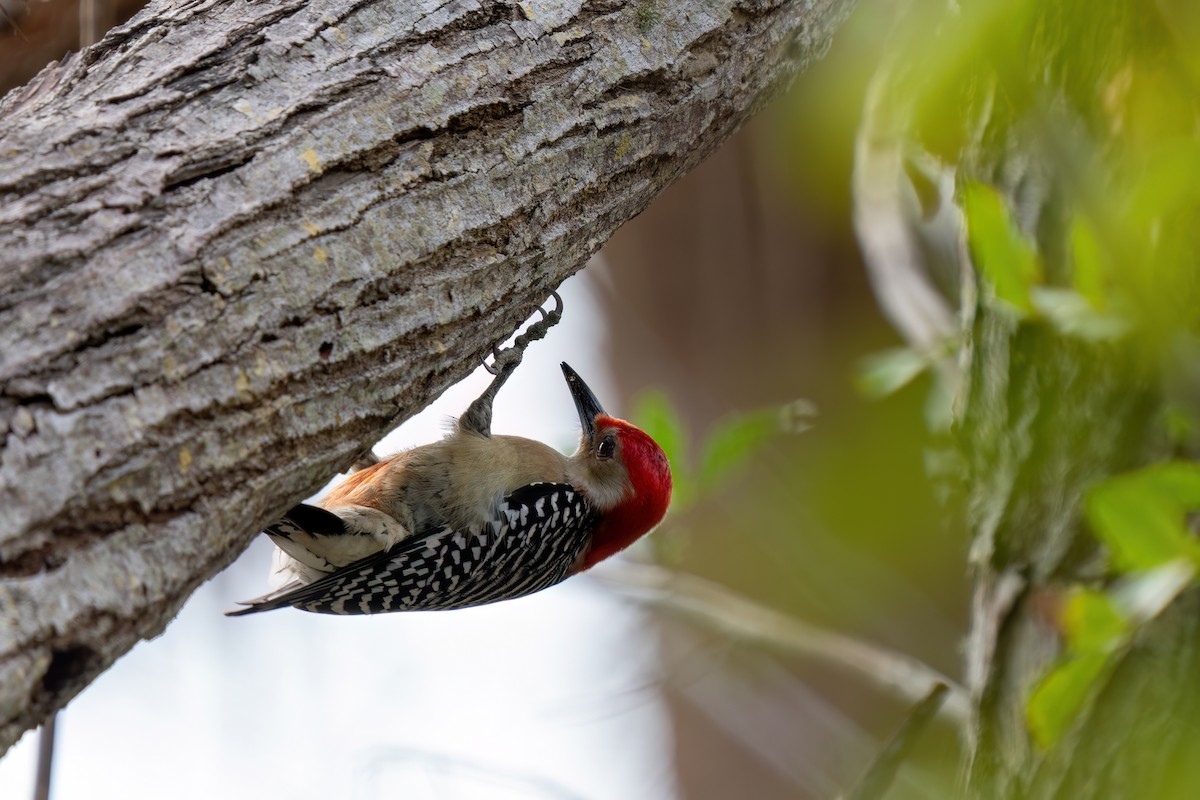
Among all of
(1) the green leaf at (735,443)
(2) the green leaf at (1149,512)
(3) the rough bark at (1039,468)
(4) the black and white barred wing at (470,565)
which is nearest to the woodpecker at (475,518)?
(4) the black and white barred wing at (470,565)

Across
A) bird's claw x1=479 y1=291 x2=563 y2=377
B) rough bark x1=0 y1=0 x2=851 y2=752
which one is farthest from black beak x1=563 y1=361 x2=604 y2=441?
rough bark x1=0 y1=0 x2=851 y2=752

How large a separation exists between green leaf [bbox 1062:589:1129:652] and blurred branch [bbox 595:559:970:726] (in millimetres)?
1439

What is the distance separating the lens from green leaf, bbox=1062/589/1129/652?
2.00 meters

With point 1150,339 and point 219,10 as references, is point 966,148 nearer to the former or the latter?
point 1150,339

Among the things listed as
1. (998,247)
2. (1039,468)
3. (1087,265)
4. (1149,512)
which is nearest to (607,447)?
(1039,468)

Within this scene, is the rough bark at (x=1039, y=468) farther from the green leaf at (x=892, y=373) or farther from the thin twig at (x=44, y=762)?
the thin twig at (x=44, y=762)

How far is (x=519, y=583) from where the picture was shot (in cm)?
371

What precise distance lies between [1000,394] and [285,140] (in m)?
2.12

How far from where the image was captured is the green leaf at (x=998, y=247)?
7.89ft

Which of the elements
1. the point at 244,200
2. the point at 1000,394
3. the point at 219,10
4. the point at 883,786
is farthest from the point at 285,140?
the point at 1000,394

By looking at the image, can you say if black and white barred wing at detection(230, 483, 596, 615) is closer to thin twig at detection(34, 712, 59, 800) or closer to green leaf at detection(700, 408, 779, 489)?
green leaf at detection(700, 408, 779, 489)

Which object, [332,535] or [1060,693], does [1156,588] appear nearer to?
[1060,693]

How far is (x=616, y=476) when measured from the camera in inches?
164

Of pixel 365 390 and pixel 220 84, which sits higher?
pixel 220 84
